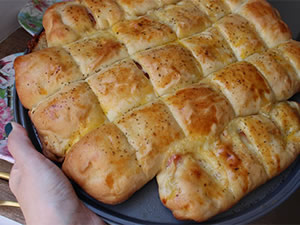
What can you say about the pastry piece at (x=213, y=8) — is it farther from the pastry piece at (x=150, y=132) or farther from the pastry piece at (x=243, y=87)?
the pastry piece at (x=150, y=132)

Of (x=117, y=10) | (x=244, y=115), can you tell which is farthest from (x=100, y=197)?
(x=117, y=10)

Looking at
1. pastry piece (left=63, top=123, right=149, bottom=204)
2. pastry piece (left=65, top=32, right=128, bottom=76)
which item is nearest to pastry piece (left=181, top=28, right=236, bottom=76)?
pastry piece (left=65, top=32, right=128, bottom=76)

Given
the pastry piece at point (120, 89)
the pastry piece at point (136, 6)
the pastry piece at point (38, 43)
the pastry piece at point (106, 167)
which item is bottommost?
the pastry piece at point (106, 167)

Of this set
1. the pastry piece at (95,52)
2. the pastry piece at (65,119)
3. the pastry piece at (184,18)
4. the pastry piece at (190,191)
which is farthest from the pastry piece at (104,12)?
the pastry piece at (190,191)

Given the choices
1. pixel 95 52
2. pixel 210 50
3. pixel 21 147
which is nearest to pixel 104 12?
pixel 95 52

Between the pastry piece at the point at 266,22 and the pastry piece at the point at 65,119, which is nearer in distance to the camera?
the pastry piece at the point at 65,119

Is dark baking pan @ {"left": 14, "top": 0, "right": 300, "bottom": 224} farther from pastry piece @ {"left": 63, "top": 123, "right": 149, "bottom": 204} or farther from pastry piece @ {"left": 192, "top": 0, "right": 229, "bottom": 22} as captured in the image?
pastry piece @ {"left": 192, "top": 0, "right": 229, "bottom": 22}

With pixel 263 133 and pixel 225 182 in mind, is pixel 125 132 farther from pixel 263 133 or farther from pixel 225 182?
pixel 263 133
